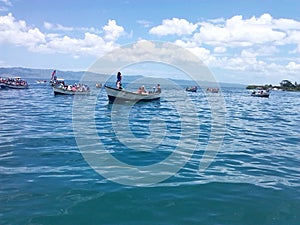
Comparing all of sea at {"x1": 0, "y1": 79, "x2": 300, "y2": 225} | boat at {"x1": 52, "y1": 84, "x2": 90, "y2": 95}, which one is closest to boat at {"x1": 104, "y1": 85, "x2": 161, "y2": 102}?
boat at {"x1": 52, "y1": 84, "x2": 90, "y2": 95}

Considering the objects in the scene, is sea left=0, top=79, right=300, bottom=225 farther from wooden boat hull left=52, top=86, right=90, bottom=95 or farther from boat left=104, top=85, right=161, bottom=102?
wooden boat hull left=52, top=86, right=90, bottom=95

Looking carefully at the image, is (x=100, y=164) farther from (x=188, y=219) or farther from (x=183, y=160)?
(x=188, y=219)

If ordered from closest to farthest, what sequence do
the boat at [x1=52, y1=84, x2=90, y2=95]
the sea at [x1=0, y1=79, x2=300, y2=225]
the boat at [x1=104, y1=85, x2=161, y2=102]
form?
the sea at [x1=0, y1=79, x2=300, y2=225] → the boat at [x1=104, y1=85, x2=161, y2=102] → the boat at [x1=52, y1=84, x2=90, y2=95]

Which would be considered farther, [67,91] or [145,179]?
[67,91]

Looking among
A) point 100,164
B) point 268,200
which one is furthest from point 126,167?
point 268,200

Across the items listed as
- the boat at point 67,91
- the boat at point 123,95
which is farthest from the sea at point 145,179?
the boat at point 67,91

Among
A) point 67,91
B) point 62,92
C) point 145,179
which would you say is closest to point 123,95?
point 67,91

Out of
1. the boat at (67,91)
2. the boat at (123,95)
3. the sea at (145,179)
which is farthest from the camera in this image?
the boat at (67,91)

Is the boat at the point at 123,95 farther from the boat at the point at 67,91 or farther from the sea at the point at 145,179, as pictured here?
the sea at the point at 145,179

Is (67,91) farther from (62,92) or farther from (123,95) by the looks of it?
(123,95)

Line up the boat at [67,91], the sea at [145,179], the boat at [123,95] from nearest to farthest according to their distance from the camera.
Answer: the sea at [145,179], the boat at [123,95], the boat at [67,91]

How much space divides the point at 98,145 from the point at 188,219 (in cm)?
765

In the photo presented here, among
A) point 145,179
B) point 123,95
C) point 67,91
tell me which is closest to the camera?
point 145,179

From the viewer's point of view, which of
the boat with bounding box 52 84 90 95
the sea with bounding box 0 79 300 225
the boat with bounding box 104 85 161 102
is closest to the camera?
the sea with bounding box 0 79 300 225
